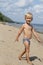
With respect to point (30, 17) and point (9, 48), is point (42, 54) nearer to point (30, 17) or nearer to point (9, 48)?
point (9, 48)

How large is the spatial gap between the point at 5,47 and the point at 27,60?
1.77 meters

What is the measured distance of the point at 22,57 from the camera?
32.4 feet

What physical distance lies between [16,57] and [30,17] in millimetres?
1618

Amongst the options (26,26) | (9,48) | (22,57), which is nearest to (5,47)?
(9,48)

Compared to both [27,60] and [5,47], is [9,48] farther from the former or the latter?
[27,60]

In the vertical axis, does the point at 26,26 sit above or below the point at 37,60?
above

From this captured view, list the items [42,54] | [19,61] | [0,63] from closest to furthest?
1. [0,63]
2. [19,61]
3. [42,54]

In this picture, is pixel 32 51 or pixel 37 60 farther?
pixel 32 51

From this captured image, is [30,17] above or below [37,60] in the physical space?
above

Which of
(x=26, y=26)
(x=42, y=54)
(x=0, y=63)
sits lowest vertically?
(x=42, y=54)

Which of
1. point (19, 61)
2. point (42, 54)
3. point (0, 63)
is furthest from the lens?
point (42, 54)

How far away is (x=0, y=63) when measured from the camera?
860 centimetres

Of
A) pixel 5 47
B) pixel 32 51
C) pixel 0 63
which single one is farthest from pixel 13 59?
pixel 32 51

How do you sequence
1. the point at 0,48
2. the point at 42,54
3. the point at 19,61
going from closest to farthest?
1. the point at 19,61
2. the point at 0,48
3. the point at 42,54
